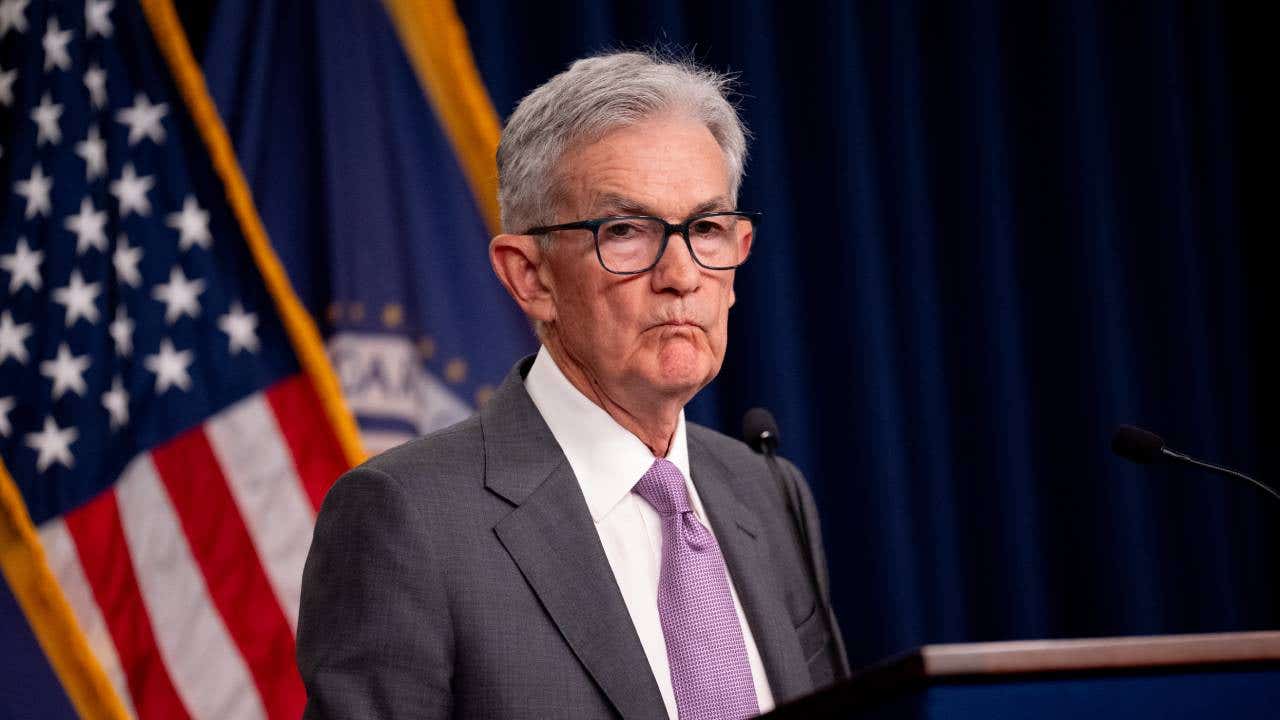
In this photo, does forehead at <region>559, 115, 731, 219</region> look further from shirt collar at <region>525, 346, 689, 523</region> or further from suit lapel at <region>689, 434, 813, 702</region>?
suit lapel at <region>689, 434, 813, 702</region>

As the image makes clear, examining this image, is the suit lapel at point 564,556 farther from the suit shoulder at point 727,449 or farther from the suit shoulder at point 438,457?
the suit shoulder at point 727,449

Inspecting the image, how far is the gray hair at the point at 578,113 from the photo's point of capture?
4.69 ft

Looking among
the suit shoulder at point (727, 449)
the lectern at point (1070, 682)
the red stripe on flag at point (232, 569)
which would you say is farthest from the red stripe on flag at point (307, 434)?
the lectern at point (1070, 682)

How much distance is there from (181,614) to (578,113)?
1535 mm

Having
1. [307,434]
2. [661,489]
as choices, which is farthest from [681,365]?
[307,434]

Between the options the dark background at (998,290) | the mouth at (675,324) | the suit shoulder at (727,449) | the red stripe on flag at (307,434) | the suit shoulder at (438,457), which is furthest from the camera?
the dark background at (998,290)

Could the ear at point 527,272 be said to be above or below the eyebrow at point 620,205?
below

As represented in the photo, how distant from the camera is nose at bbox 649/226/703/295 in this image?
1.40 m

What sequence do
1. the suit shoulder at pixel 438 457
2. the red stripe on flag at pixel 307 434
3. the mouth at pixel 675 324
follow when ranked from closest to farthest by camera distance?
the suit shoulder at pixel 438 457 → the mouth at pixel 675 324 → the red stripe on flag at pixel 307 434

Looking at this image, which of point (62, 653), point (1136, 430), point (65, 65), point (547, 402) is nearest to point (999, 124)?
point (1136, 430)

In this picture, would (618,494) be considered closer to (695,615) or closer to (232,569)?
(695,615)

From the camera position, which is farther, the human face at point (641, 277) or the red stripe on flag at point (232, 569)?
the red stripe on flag at point (232, 569)

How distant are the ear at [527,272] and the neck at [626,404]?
44 mm

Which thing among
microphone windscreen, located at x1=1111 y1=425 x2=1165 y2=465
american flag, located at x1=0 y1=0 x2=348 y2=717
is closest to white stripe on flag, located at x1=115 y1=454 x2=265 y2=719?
american flag, located at x1=0 y1=0 x2=348 y2=717
